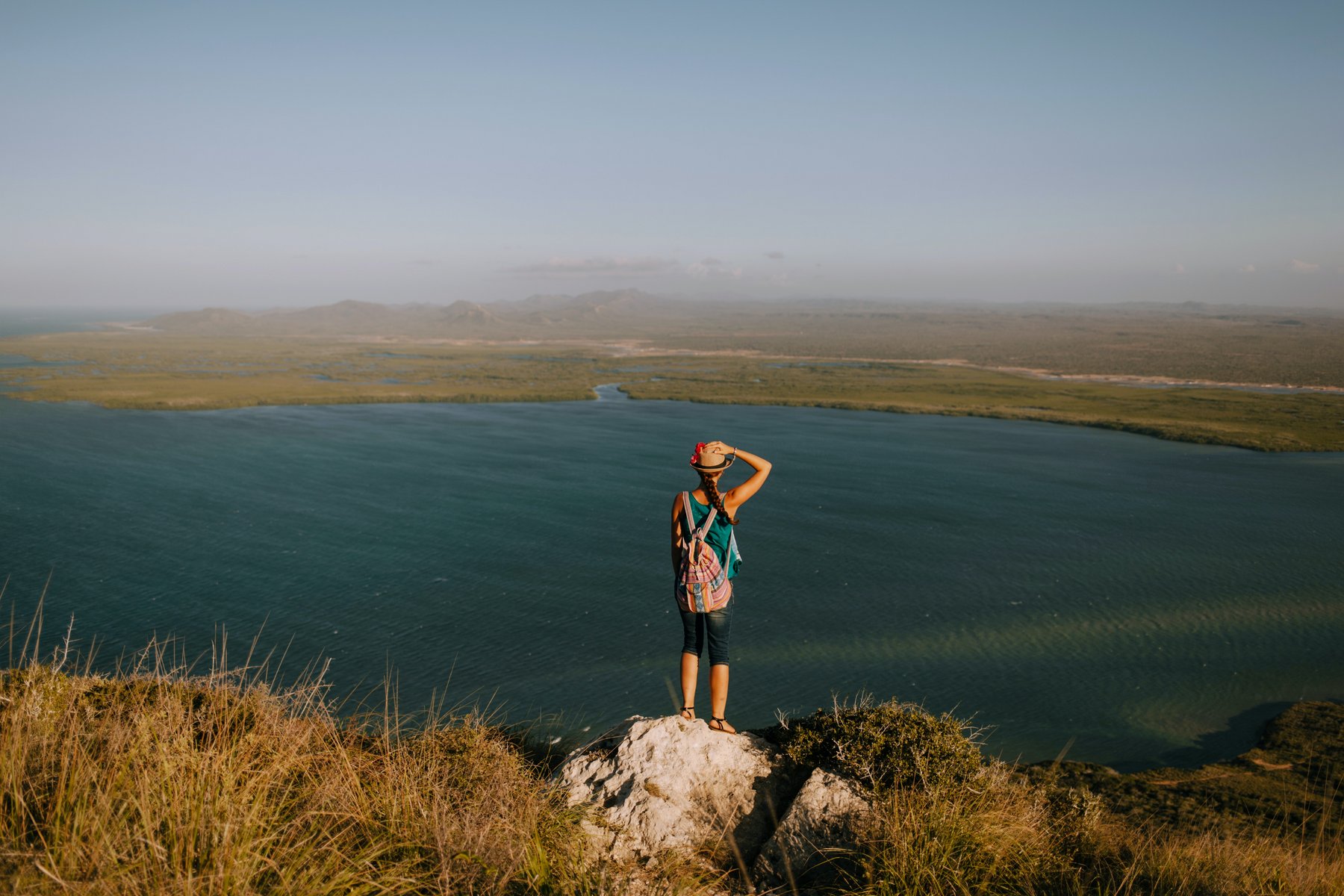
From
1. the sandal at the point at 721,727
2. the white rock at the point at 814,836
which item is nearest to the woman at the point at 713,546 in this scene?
the sandal at the point at 721,727

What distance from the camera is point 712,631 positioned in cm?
738

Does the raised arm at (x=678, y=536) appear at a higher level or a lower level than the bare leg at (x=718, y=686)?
higher

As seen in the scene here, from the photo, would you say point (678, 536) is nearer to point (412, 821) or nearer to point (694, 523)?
point (694, 523)

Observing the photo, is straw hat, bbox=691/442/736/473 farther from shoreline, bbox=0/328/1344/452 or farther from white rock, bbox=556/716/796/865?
shoreline, bbox=0/328/1344/452

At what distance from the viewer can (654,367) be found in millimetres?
112062

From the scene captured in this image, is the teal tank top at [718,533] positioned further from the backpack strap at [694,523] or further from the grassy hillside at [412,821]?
the grassy hillside at [412,821]

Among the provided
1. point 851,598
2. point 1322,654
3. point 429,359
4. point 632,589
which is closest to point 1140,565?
point 1322,654

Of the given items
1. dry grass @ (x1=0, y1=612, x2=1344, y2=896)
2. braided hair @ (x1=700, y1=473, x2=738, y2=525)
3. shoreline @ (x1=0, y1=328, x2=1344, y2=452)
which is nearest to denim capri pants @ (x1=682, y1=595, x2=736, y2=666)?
braided hair @ (x1=700, y1=473, x2=738, y2=525)

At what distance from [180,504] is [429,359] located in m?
89.7

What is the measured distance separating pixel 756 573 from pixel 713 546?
21.8 metres

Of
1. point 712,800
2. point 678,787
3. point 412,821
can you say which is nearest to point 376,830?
point 412,821

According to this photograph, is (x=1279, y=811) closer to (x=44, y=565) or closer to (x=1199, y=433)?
(x=44, y=565)

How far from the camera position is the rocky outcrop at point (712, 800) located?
6.55m

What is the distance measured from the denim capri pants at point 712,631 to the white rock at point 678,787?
2.64 ft
